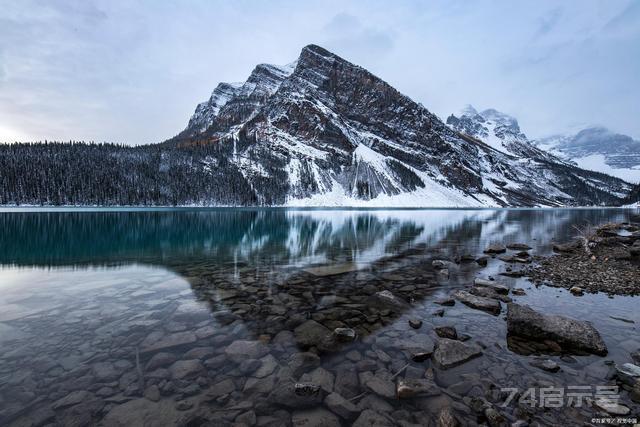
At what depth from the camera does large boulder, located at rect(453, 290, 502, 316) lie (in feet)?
46.3

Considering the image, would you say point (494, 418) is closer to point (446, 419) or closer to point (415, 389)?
point (446, 419)

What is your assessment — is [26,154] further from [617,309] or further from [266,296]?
[617,309]

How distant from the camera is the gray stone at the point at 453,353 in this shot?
30.7 feet

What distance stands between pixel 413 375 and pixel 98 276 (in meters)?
20.5

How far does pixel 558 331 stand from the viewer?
1064cm

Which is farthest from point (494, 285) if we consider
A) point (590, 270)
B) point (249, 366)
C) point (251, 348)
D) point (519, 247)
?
point (519, 247)

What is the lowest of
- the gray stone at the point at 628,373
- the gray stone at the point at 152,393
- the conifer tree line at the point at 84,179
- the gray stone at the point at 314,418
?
the gray stone at the point at 314,418

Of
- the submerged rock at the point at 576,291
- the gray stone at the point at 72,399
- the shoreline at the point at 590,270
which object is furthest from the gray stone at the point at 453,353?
the shoreline at the point at 590,270

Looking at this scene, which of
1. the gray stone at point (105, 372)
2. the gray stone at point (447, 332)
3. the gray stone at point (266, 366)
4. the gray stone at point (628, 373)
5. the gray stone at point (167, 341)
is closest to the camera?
the gray stone at point (628, 373)

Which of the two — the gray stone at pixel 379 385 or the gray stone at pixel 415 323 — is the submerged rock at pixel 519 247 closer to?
the gray stone at pixel 415 323

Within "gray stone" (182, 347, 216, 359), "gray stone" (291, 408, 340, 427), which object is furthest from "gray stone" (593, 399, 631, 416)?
"gray stone" (182, 347, 216, 359)

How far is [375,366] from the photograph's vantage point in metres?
9.21

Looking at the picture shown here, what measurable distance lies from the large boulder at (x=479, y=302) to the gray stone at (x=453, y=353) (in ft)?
14.9

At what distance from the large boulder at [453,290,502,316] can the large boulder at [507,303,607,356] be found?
237 centimetres
